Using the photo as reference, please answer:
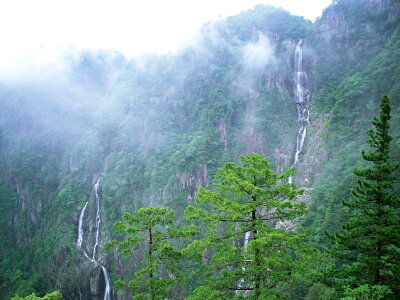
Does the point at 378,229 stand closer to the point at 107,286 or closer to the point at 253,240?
the point at 253,240

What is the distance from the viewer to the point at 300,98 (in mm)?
60562

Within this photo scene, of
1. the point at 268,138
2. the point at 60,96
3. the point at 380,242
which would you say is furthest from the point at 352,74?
the point at 60,96

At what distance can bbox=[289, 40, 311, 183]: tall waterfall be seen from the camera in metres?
53.8

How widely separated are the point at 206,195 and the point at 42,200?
67.2 metres

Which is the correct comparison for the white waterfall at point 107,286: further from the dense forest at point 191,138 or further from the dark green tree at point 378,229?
the dark green tree at point 378,229

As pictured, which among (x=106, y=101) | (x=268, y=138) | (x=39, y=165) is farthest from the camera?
(x=106, y=101)

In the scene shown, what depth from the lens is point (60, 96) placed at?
9062cm

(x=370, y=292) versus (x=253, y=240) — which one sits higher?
(x=253, y=240)

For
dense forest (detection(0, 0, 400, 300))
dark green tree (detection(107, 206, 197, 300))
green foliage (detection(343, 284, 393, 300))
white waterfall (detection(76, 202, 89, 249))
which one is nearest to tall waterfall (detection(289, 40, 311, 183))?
dense forest (detection(0, 0, 400, 300))

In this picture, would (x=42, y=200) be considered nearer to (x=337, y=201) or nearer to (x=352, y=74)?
(x=337, y=201)

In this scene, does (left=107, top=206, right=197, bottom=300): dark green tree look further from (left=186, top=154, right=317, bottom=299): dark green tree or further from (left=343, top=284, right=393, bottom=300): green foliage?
(left=343, top=284, right=393, bottom=300): green foliage

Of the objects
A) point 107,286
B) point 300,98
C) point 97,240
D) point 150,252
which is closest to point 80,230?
point 97,240

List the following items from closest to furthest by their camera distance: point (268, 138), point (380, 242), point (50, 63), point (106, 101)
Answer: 1. point (380, 242)
2. point (268, 138)
3. point (106, 101)
4. point (50, 63)

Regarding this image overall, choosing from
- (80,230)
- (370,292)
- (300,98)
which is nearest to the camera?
(370,292)
